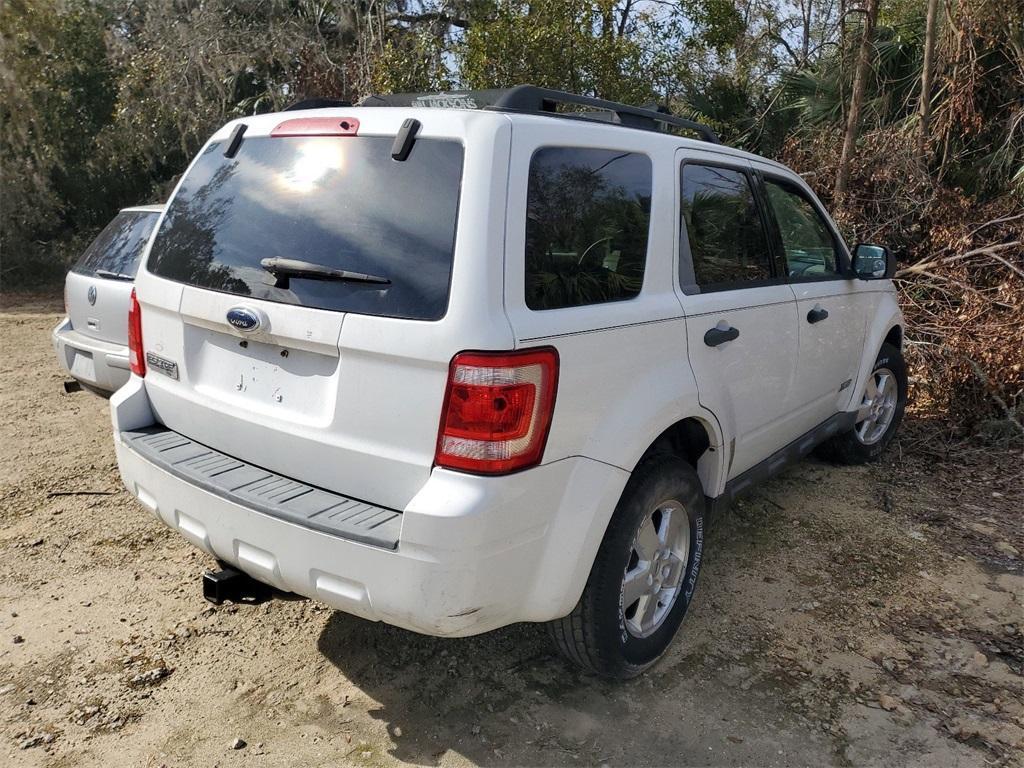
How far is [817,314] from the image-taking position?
394 cm

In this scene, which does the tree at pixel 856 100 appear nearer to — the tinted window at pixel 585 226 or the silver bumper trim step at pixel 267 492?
→ the tinted window at pixel 585 226

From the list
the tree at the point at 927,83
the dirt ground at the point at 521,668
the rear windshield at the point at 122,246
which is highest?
the tree at the point at 927,83

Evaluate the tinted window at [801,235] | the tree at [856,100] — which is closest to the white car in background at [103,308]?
the tinted window at [801,235]

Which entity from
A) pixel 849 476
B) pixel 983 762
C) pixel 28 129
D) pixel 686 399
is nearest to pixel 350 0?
pixel 28 129

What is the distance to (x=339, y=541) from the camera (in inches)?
89.4

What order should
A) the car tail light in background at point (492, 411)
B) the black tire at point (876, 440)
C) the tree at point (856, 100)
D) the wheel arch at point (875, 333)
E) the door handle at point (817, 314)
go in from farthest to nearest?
the tree at point (856, 100), the black tire at point (876, 440), the wheel arch at point (875, 333), the door handle at point (817, 314), the car tail light in background at point (492, 411)

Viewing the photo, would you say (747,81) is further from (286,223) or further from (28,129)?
(28,129)

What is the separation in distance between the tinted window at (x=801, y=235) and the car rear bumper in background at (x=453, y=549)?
1.90 metres

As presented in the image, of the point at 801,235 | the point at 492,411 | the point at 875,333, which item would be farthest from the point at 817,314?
the point at 492,411

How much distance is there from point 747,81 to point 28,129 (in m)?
10.6

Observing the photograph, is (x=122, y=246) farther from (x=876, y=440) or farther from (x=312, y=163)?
(x=876, y=440)

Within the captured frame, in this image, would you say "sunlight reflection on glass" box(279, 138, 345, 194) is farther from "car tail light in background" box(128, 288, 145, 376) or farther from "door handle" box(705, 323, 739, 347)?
"door handle" box(705, 323, 739, 347)

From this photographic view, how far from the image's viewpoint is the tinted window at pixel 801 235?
388cm

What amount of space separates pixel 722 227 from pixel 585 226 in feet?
3.28
